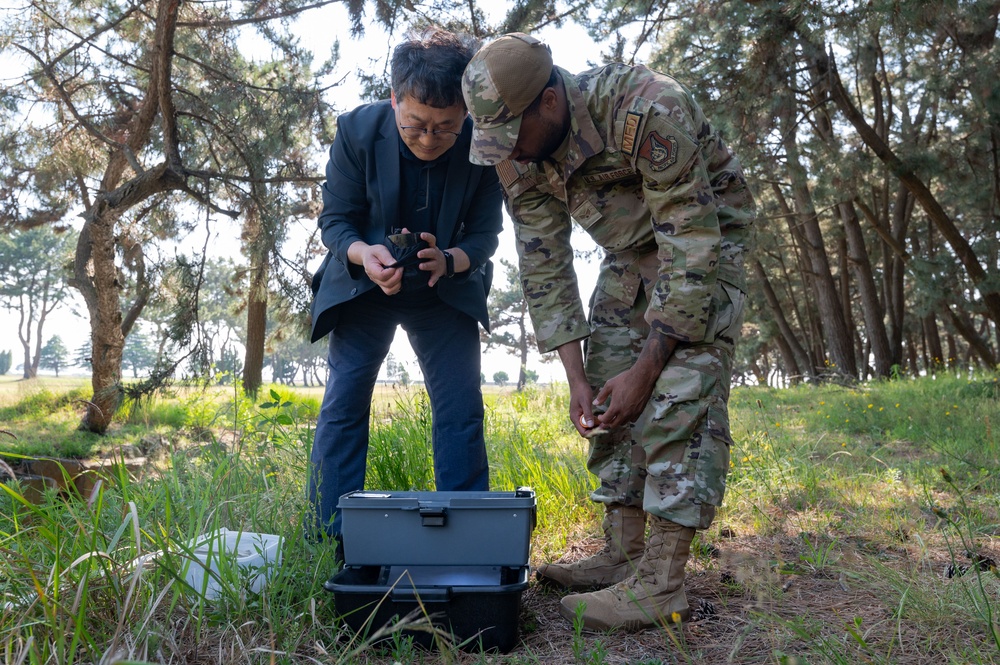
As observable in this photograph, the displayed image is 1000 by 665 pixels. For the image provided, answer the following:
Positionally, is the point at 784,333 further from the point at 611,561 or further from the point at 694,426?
the point at 694,426

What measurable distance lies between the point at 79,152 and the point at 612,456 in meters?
9.00

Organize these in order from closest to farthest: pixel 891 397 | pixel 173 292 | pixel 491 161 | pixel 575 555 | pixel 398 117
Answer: pixel 491 161 < pixel 398 117 < pixel 575 555 < pixel 891 397 < pixel 173 292

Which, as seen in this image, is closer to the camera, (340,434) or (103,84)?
(340,434)

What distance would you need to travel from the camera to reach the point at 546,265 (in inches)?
93.7

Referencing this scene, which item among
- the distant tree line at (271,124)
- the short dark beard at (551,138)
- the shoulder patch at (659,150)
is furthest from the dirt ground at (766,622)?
the distant tree line at (271,124)

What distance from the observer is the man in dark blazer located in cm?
249

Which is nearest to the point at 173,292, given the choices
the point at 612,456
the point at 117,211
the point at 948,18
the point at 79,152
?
the point at 117,211

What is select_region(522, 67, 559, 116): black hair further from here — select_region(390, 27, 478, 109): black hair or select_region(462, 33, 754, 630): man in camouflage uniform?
select_region(390, 27, 478, 109): black hair

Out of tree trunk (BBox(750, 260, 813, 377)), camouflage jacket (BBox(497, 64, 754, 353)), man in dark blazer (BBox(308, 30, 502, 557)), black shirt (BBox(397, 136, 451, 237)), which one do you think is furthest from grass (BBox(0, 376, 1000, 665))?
tree trunk (BBox(750, 260, 813, 377))

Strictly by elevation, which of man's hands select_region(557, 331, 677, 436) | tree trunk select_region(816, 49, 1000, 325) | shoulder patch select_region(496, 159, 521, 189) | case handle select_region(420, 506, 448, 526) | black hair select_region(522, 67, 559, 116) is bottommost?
case handle select_region(420, 506, 448, 526)

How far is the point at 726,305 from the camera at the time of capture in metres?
2.12

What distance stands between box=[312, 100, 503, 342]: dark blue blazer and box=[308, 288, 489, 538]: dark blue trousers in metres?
0.10

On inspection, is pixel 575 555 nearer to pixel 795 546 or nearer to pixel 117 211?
pixel 795 546

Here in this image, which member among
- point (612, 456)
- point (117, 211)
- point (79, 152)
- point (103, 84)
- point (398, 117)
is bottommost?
point (612, 456)
